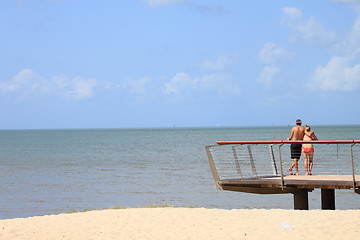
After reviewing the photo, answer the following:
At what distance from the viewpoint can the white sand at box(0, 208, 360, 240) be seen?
10.6 meters

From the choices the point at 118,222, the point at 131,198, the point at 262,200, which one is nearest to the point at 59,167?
the point at 131,198

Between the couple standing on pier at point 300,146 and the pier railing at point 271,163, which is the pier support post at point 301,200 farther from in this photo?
the couple standing on pier at point 300,146

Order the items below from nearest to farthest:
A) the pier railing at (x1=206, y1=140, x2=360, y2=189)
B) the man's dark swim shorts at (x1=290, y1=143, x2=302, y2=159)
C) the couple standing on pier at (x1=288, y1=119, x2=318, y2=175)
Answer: the pier railing at (x1=206, y1=140, x2=360, y2=189) < the couple standing on pier at (x1=288, y1=119, x2=318, y2=175) < the man's dark swim shorts at (x1=290, y1=143, x2=302, y2=159)

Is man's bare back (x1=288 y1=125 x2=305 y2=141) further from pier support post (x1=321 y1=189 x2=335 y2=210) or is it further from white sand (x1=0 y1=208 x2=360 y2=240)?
white sand (x1=0 y1=208 x2=360 y2=240)

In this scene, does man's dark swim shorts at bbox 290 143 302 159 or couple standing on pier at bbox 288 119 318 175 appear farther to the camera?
man's dark swim shorts at bbox 290 143 302 159

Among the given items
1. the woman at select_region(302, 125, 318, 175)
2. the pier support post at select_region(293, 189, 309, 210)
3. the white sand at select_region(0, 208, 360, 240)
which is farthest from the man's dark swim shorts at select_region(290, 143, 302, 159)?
the white sand at select_region(0, 208, 360, 240)

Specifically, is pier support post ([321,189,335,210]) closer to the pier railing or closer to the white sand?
the pier railing

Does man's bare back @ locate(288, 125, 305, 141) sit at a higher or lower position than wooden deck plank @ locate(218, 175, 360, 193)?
higher

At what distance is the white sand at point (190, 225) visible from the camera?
419 inches

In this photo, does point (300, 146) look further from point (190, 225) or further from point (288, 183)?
point (190, 225)

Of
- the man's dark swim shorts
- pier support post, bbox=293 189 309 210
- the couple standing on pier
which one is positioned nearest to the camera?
pier support post, bbox=293 189 309 210

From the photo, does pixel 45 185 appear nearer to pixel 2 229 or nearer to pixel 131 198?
pixel 131 198

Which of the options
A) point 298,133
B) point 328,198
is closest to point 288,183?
point 328,198

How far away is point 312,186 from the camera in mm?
13281
